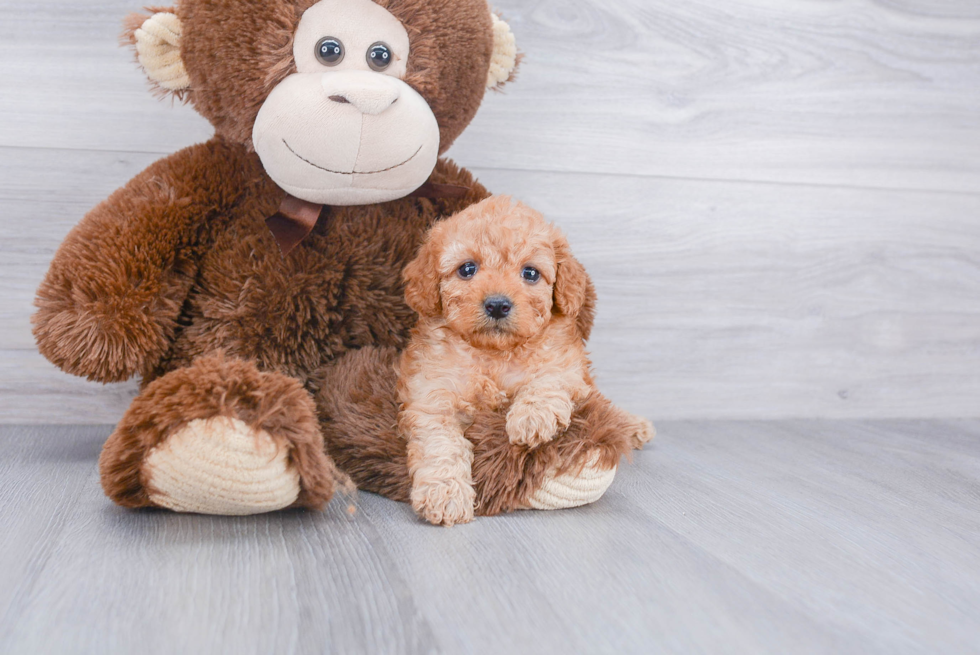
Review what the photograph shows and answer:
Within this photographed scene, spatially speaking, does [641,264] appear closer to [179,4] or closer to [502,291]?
[502,291]

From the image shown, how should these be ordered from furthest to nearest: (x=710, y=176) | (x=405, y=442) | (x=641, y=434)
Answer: (x=710, y=176) < (x=641, y=434) < (x=405, y=442)

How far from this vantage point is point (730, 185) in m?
1.49

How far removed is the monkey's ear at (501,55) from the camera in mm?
1085

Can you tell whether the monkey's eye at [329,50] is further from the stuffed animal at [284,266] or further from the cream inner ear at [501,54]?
the cream inner ear at [501,54]

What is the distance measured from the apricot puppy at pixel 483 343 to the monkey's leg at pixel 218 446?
139 mm

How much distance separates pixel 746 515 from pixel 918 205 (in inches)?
36.8

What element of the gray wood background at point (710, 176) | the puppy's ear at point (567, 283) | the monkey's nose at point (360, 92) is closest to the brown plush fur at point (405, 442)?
the puppy's ear at point (567, 283)

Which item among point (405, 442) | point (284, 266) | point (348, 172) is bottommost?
point (405, 442)

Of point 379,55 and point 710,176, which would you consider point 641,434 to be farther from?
point 379,55

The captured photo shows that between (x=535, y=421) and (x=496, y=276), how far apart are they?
0.18m

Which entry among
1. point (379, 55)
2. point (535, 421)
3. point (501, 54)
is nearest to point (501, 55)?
point (501, 54)

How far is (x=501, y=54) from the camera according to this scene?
109 centimetres

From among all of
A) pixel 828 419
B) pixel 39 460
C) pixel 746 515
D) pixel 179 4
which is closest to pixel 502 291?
pixel 746 515

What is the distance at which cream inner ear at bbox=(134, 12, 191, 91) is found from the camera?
3.21 ft
